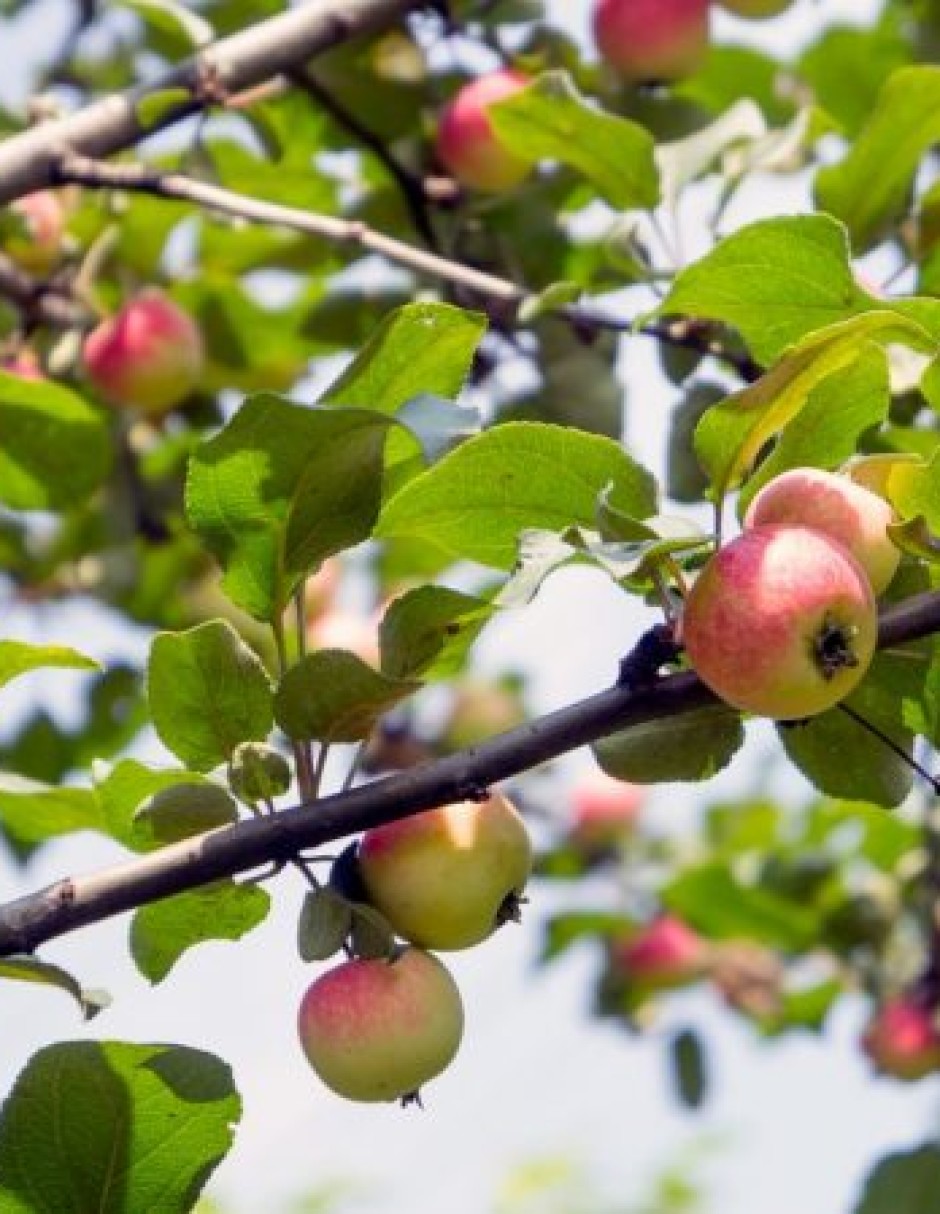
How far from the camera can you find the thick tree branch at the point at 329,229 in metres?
1.76

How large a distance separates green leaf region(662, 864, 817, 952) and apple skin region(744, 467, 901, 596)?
1813 millimetres

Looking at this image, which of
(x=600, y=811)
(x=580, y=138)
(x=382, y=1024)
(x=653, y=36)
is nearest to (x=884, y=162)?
(x=580, y=138)

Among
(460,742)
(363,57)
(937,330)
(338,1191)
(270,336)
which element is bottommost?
(338,1191)

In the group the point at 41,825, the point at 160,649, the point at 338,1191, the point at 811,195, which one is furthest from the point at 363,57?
the point at 338,1191

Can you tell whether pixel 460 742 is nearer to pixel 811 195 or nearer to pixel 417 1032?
pixel 811 195

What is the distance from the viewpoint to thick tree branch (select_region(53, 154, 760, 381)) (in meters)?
1.76

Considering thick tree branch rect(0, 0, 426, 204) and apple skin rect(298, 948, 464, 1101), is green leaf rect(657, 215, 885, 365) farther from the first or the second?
thick tree branch rect(0, 0, 426, 204)

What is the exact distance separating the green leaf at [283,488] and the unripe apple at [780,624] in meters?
0.19

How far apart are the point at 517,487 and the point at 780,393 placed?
0.15m

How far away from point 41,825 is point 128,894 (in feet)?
1.17

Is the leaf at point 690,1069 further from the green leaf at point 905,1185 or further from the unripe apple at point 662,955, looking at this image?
the green leaf at point 905,1185

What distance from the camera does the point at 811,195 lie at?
1.88 meters

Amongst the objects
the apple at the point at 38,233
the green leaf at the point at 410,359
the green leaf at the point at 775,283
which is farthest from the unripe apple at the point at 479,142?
the green leaf at the point at 410,359

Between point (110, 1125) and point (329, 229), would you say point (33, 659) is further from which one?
point (329, 229)
